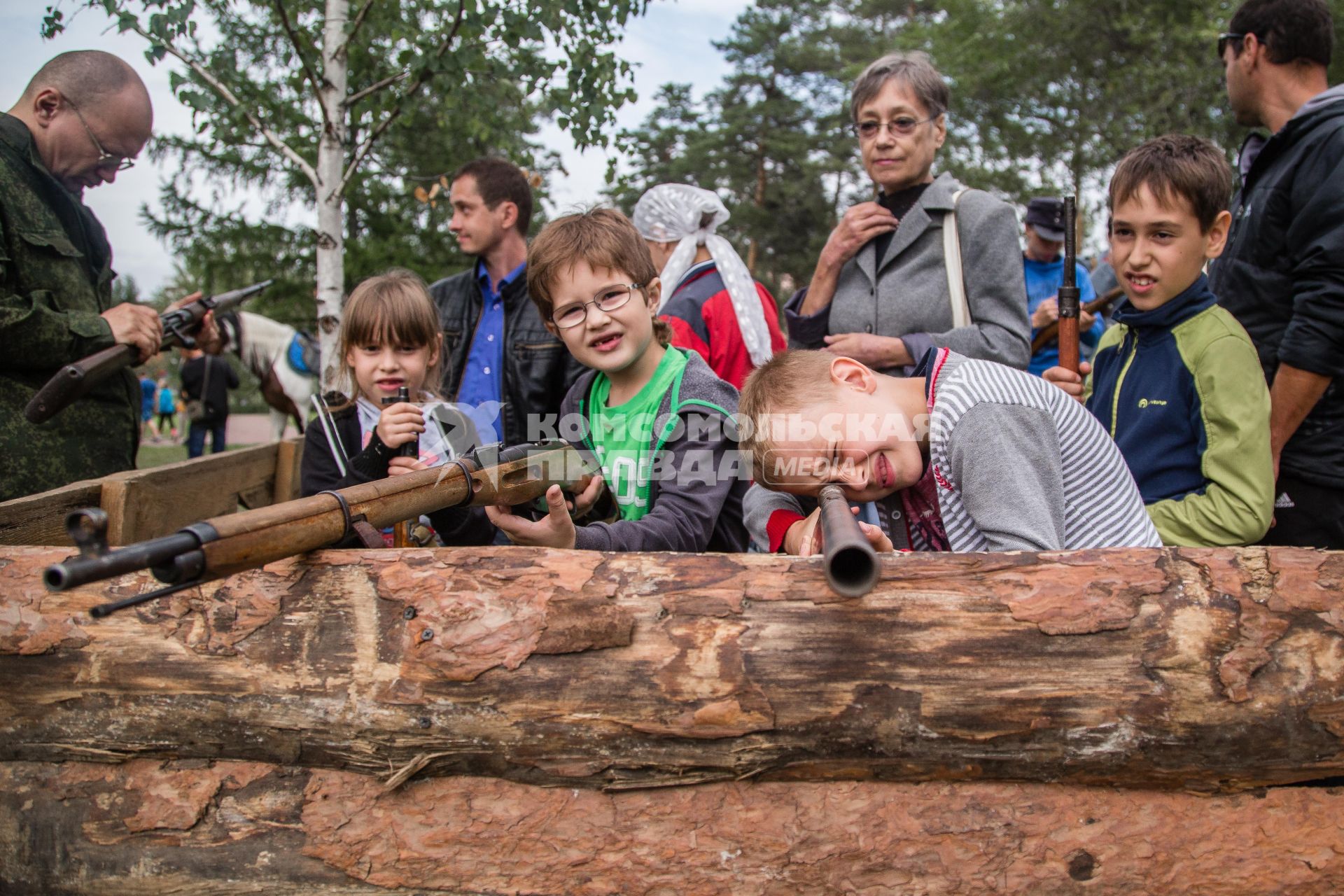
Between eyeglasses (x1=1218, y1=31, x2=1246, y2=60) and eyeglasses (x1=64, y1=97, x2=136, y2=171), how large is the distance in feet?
13.7

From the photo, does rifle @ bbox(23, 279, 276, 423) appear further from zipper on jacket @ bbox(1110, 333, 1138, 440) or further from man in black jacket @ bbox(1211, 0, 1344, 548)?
man in black jacket @ bbox(1211, 0, 1344, 548)

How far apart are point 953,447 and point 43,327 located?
3.05 metres

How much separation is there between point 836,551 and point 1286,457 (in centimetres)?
209

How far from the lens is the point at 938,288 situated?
10.6 feet

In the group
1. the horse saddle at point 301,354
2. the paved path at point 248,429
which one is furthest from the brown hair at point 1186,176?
the paved path at point 248,429

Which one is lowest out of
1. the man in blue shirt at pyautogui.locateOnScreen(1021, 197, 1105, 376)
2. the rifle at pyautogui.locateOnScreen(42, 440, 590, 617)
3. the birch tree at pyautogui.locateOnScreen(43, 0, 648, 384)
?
the rifle at pyautogui.locateOnScreen(42, 440, 590, 617)

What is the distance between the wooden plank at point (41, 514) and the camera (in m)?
2.43

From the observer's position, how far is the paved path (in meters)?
20.8

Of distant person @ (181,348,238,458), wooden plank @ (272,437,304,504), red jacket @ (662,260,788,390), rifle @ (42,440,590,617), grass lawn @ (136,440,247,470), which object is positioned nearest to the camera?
rifle @ (42,440,590,617)

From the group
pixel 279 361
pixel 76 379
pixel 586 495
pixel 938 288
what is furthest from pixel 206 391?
pixel 938 288

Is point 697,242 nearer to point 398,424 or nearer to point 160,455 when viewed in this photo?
point 398,424

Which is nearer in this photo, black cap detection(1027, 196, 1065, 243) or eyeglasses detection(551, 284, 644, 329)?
eyeglasses detection(551, 284, 644, 329)

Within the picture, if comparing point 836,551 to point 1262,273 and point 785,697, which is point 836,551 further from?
point 1262,273

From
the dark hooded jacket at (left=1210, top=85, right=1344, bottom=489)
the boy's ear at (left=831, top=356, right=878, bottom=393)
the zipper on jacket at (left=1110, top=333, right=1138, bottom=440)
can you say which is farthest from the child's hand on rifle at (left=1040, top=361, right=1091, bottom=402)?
the boy's ear at (left=831, top=356, right=878, bottom=393)
